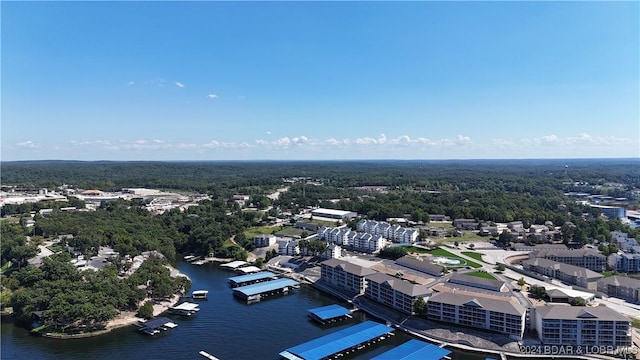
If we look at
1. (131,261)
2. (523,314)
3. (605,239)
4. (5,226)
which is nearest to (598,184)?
(605,239)

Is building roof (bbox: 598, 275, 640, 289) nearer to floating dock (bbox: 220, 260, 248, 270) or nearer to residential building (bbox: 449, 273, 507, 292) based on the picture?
residential building (bbox: 449, 273, 507, 292)

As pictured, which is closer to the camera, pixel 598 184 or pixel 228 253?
pixel 228 253

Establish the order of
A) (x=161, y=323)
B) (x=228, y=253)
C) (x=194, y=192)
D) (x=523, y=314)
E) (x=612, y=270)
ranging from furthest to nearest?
1. (x=194, y=192)
2. (x=228, y=253)
3. (x=612, y=270)
4. (x=161, y=323)
5. (x=523, y=314)

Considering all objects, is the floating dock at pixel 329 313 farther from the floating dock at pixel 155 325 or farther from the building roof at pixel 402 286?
the floating dock at pixel 155 325

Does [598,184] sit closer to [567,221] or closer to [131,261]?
[567,221]

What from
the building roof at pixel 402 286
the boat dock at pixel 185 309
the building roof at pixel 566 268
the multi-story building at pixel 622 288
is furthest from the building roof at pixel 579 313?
the boat dock at pixel 185 309

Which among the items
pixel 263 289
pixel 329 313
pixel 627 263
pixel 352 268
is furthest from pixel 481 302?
pixel 627 263

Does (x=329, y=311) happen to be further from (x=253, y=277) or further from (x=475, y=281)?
A: (x=475, y=281)
